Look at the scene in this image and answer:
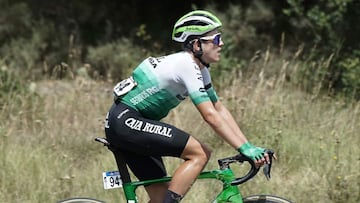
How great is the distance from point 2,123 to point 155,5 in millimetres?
11006

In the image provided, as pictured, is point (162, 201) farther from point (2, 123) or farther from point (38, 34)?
point (38, 34)

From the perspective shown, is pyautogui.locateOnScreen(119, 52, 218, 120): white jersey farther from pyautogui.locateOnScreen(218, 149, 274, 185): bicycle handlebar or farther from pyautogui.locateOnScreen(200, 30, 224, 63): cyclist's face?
pyautogui.locateOnScreen(218, 149, 274, 185): bicycle handlebar

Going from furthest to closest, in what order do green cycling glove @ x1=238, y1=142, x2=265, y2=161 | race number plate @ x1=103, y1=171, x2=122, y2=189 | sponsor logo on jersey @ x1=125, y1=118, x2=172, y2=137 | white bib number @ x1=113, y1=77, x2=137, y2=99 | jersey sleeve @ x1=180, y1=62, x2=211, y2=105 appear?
1. race number plate @ x1=103, y1=171, x2=122, y2=189
2. white bib number @ x1=113, y1=77, x2=137, y2=99
3. sponsor logo on jersey @ x1=125, y1=118, x2=172, y2=137
4. jersey sleeve @ x1=180, y1=62, x2=211, y2=105
5. green cycling glove @ x1=238, y1=142, x2=265, y2=161

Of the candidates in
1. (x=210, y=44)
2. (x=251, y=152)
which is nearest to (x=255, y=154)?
(x=251, y=152)

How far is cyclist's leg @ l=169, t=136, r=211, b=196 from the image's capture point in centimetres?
418

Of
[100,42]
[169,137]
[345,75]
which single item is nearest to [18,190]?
[169,137]

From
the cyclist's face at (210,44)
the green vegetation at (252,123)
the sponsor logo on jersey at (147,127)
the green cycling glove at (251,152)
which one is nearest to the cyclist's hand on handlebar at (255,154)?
the green cycling glove at (251,152)

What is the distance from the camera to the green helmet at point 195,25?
14.0 ft

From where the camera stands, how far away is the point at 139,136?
13.9 feet

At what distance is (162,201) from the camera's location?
437 cm

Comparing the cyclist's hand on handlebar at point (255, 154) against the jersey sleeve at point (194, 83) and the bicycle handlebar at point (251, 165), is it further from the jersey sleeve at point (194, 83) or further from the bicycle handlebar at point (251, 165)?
the jersey sleeve at point (194, 83)

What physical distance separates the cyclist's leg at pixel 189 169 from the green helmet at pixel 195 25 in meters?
0.66

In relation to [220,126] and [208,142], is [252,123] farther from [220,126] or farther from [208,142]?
[220,126]

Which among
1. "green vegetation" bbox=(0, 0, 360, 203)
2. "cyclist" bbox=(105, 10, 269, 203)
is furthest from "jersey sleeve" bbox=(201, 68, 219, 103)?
"green vegetation" bbox=(0, 0, 360, 203)
